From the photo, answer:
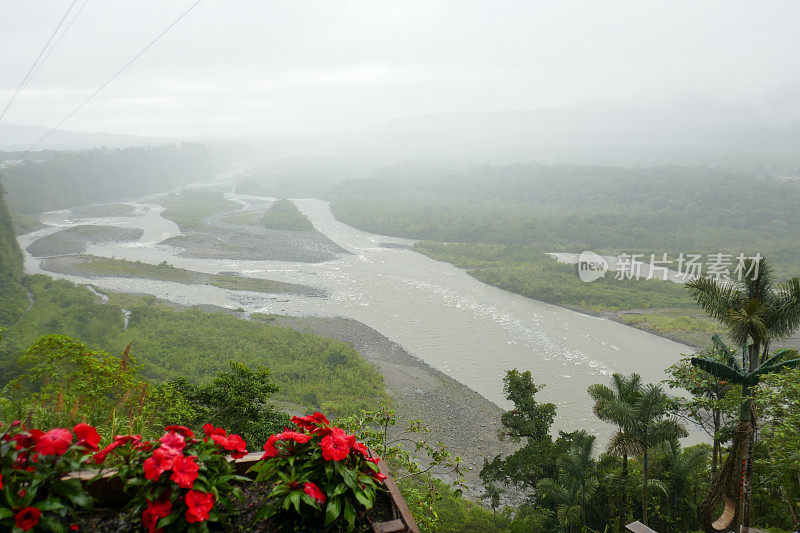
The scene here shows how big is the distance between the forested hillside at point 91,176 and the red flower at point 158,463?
65.3 m

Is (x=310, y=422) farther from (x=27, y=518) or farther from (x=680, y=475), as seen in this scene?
(x=680, y=475)

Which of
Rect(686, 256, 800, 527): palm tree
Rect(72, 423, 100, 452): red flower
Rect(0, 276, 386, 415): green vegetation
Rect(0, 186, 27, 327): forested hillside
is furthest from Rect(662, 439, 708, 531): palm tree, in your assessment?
Rect(0, 186, 27, 327): forested hillside

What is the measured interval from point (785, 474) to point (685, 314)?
21.0 meters

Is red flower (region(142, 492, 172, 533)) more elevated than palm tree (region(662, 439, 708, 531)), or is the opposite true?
red flower (region(142, 492, 172, 533))

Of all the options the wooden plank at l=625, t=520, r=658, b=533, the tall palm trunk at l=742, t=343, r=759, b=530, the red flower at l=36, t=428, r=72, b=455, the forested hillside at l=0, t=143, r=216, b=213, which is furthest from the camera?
the forested hillside at l=0, t=143, r=216, b=213

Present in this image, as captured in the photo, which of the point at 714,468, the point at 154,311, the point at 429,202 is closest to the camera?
the point at 714,468

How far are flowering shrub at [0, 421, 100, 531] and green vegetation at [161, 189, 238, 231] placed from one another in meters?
47.5

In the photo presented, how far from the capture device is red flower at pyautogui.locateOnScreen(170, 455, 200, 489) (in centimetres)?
219

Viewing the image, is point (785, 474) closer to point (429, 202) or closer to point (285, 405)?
point (285, 405)

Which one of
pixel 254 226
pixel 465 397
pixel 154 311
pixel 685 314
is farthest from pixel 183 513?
pixel 254 226

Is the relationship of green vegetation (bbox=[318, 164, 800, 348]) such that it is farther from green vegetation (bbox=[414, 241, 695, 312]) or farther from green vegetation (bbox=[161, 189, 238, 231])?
green vegetation (bbox=[161, 189, 238, 231])

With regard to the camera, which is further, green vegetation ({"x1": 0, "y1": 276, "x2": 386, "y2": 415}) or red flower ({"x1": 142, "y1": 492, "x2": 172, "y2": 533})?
green vegetation ({"x1": 0, "y1": 276, "x2": 386, "y2": 415})

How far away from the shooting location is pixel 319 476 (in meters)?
2.54

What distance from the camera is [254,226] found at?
48.1 metres
